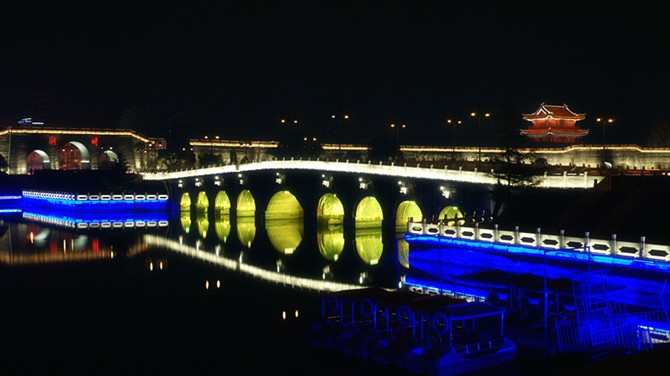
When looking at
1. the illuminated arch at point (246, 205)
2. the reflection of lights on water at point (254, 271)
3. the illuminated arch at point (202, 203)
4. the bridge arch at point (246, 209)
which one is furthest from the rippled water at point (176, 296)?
the illuminated arch at point (202, 203)

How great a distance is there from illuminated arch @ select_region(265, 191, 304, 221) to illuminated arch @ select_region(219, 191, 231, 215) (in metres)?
8.12

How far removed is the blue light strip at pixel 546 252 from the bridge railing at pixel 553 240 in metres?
0.15

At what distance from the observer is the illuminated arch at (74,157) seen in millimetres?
113312

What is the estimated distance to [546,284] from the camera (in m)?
24.3

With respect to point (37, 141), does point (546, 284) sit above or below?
below

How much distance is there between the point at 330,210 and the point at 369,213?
4219 mm

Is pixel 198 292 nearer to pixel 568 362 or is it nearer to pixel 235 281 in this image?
pixel 235 281

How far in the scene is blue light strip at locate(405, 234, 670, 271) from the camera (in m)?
26.2

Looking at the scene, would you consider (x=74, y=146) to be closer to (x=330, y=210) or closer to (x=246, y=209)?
(x=246, y=209)

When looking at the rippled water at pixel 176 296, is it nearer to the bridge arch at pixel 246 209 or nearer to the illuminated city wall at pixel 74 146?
the bridge arch at pixel 246 209

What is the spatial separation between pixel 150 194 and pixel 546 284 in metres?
63.8

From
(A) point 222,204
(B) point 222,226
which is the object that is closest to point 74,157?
(A) point 222,204

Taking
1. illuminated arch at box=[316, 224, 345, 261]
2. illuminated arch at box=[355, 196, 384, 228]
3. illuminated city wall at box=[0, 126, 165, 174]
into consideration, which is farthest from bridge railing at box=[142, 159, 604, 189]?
illuminated city wall at box=[0, 126, 165, 174]

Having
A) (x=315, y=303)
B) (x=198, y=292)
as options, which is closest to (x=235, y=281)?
(x=198, y=292)
